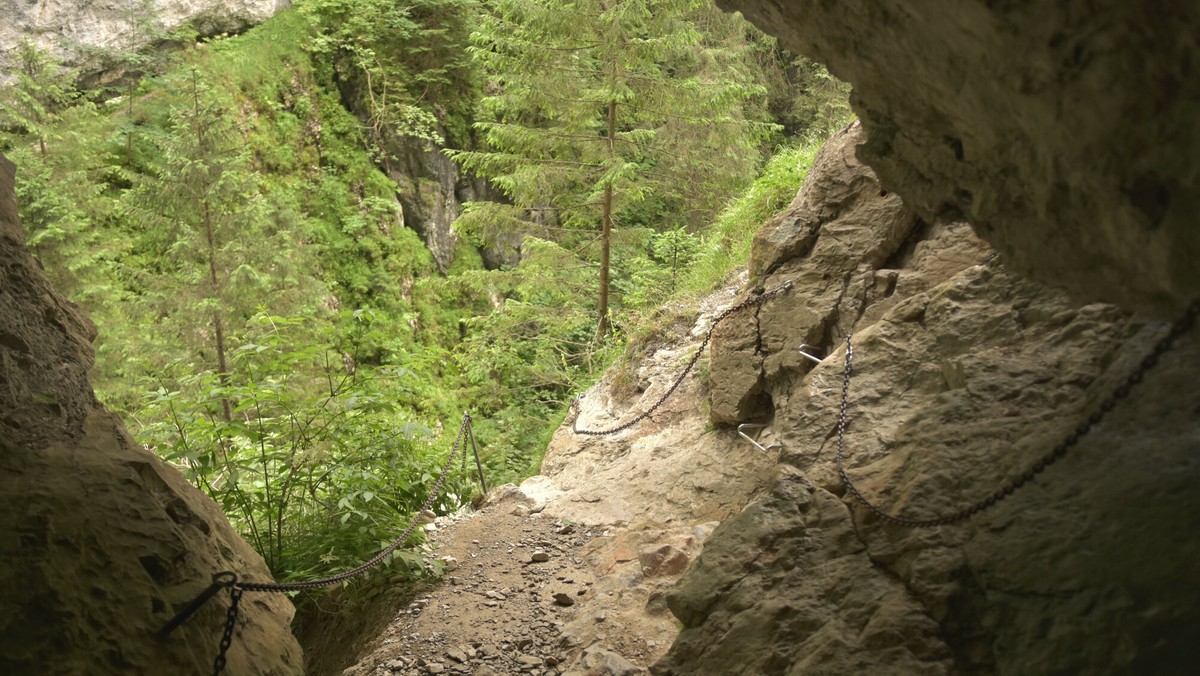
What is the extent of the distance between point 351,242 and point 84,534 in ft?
45.6

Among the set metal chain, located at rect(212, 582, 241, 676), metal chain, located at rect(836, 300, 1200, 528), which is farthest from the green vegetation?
metal chain, located at rect(836, 300, 1200, 528)

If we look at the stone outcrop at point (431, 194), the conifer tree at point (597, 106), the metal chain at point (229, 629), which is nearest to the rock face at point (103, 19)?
the stone outcrop at point (431, 194)

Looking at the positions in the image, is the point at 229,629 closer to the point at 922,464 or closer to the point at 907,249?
the point at 922,464

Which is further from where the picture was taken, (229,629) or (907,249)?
(907,249)

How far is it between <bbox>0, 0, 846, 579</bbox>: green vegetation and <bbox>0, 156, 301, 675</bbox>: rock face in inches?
52.7

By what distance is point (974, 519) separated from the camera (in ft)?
9.65

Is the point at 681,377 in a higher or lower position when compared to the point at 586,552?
higher

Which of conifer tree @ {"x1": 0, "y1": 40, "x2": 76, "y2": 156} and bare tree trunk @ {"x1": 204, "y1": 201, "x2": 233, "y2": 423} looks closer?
bare tree trunk @ {"x1": 204, "y1": 201, "x2": 233, "y2": 423}

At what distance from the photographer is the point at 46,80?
443 inches

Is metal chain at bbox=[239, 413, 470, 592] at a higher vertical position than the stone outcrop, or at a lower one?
higher

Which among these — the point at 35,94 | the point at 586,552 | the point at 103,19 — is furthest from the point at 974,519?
the point at 103,19

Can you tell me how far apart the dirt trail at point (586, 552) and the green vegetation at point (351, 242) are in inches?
22.8

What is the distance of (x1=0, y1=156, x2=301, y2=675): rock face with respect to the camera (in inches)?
103

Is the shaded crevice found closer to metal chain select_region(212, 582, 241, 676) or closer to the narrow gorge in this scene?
the narrow gorge
